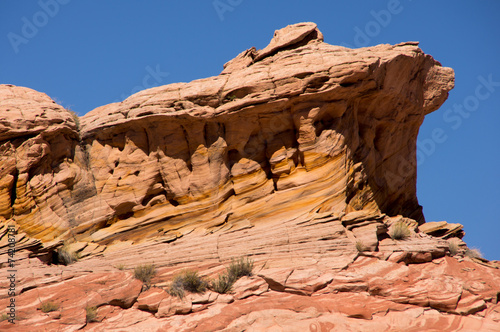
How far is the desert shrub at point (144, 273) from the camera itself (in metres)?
16.6

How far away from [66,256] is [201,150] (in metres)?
6.66

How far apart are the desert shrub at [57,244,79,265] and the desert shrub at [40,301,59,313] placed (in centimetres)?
328

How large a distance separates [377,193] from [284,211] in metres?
6.91

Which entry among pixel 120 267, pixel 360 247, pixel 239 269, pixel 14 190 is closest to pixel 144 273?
pixel 120 267

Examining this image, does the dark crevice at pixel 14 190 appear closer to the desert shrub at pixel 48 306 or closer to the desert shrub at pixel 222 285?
the desert shrub at pixel 48 306

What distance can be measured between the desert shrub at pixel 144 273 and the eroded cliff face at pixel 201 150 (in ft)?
9.94

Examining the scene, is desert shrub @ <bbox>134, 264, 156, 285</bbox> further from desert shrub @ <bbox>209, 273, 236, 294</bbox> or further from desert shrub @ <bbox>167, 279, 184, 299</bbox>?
desert shrub @ <bbox>209, 273, 236, 294</bbox>

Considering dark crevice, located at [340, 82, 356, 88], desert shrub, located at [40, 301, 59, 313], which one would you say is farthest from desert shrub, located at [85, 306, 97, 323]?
dark crevice, located at [340, 82, 356, 88]

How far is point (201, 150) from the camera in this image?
2089cm

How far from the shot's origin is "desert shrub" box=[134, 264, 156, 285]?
1664 centimetres

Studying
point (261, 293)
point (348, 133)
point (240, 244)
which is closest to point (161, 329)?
point (261, 293)

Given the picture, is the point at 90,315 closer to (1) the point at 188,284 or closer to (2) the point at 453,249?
(1) the point at 188,284

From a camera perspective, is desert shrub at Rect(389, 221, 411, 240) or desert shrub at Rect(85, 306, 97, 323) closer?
desert shrub at Rect(85, 306, 97, 323)

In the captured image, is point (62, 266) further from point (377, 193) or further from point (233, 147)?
point (377, 193)
